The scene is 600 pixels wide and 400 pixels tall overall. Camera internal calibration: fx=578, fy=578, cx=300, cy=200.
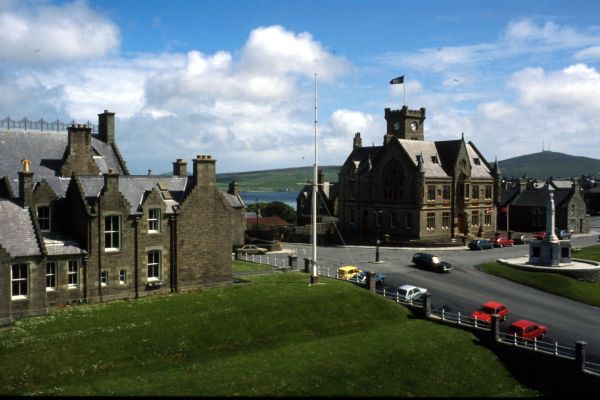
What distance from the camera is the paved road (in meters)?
37.1

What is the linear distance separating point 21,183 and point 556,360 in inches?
1229

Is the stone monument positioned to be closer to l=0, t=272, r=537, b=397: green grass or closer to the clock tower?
l=0, t=272, r=537, b=397: green grass

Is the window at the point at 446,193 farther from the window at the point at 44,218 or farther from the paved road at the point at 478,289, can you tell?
the window at the point at 44,218

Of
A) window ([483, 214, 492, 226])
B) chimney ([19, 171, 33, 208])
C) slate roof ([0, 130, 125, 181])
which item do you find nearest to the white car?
slate roof ([0, 130, 125, 181])

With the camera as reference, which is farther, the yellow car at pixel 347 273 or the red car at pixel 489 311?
the yellow car at pixel 347 273

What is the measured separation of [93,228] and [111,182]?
9.89ft

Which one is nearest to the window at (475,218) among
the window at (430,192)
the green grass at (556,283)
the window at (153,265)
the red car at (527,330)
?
the window at (430,192)

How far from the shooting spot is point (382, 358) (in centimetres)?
2905

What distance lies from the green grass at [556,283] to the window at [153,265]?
102ft

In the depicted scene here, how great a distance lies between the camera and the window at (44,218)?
116 feet

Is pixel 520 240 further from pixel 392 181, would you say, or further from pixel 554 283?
pixel 554 283

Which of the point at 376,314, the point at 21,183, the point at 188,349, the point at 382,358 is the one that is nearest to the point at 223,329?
the point at 188,349

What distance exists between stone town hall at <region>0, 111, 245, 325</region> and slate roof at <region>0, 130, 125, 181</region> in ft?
0.22

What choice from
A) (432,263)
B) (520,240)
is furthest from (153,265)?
(520,240)
